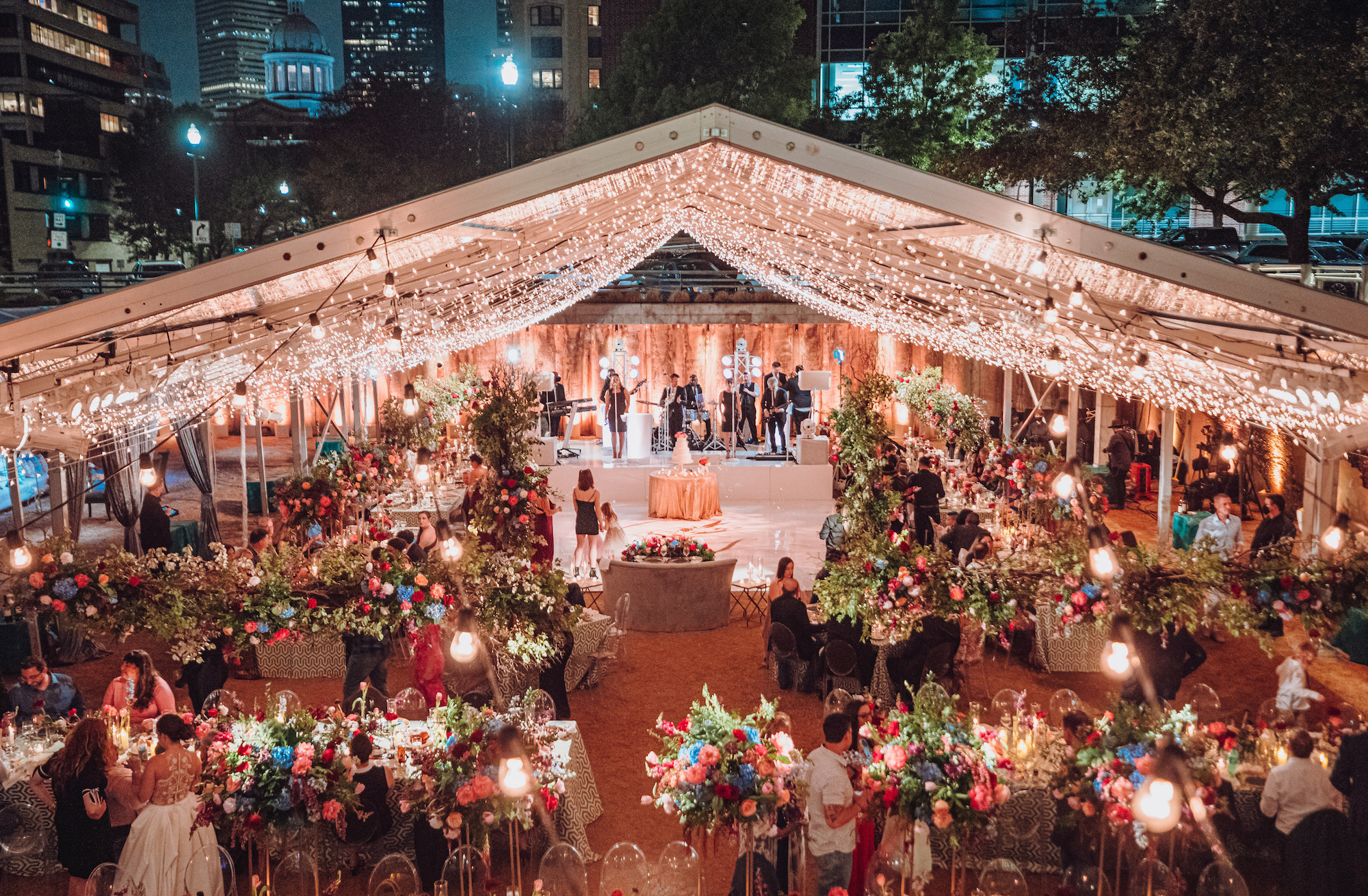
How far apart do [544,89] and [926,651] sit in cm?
4336

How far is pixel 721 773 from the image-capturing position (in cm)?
412

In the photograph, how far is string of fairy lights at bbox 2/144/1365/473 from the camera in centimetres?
511

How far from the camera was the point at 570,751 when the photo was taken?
5539 millimetres

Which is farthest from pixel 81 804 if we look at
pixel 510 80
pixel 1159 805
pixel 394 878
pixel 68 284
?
pixel 510 80

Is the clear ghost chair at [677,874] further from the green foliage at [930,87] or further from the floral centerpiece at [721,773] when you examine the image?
the green foliage at [930,87]

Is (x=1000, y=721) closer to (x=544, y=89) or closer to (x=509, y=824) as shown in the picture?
Answer: (x=509, y=824)

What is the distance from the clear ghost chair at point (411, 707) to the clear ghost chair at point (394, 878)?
1.54 m

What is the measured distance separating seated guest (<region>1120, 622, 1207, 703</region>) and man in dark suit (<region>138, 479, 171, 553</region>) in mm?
8670

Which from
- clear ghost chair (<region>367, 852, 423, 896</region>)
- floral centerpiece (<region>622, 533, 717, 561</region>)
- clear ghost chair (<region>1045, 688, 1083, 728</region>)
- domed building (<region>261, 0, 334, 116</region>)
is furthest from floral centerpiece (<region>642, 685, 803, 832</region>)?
domed building (<region>261, 0, 334, 116</region>)

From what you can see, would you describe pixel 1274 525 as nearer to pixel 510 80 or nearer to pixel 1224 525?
pixel 1224 525

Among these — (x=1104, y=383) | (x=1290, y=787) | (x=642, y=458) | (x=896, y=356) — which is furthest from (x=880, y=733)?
(x=896, y=356)

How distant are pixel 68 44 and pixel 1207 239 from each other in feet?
157

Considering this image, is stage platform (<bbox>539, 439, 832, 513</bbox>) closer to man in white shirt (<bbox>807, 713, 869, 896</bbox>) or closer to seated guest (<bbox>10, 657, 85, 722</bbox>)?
seated guest (<bbox>10, 657, 85, 722</bbox>)

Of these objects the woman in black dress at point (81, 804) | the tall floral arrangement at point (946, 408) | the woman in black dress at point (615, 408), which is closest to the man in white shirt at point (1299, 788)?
the woman in black dress at point (81, 804)
